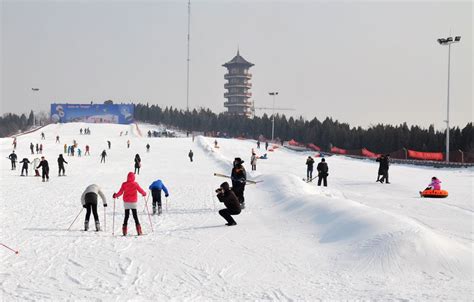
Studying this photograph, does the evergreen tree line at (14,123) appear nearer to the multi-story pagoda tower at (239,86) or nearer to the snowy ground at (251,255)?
the multi-story pagoda tower at (239,86)

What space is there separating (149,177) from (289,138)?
231 ft

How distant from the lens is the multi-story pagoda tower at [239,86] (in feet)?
514

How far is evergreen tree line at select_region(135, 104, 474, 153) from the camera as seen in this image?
183 feet

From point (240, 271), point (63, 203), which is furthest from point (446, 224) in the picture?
point (63, 203)

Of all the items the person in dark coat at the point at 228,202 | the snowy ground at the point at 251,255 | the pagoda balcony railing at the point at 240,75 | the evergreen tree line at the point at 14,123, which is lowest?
the snowy ground at the point at 251,255

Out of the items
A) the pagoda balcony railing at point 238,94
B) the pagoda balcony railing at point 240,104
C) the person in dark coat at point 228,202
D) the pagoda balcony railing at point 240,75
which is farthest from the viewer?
the pagoda balcony railing at point 240,75

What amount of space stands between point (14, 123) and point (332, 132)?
4100 inches

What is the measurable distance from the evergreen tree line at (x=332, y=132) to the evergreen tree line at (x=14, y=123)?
1425 inches

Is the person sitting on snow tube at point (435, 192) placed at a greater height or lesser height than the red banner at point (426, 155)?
lesser

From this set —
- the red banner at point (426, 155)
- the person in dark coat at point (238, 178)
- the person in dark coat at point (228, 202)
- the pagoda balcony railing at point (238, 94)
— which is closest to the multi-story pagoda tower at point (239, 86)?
the pagoda balcony railing at point (238, 94)

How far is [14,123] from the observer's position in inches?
5630

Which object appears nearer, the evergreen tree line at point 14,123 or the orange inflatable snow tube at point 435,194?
the orange inflatable snow tube at point 435,194

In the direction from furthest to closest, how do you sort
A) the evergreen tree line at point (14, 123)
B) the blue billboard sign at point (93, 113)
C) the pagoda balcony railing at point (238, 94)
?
the pagoda balcony railing at point (238, 94)
the evergreen tree line at point (14, 123)
the blue billboard sign at point (93, 113)

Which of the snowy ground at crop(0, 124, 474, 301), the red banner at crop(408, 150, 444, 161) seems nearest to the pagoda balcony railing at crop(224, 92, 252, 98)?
the red banner at crop(408, 150, 444, 161)
